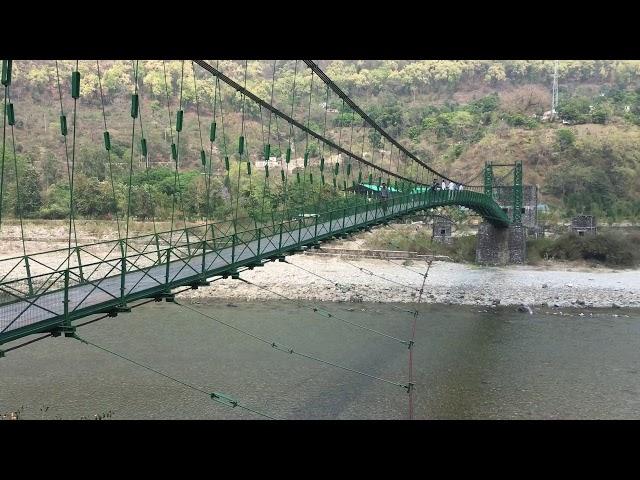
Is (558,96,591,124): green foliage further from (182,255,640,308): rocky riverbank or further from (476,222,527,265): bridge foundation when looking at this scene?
(182,255,640,308): rocky riverbank

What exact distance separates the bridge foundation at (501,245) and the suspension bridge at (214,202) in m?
0.53

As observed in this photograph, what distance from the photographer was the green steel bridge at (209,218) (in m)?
6.30

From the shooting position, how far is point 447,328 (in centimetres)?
1580

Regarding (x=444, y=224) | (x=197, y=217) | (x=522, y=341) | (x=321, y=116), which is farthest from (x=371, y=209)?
(x=321, y=116)

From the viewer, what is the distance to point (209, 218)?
27500 mm

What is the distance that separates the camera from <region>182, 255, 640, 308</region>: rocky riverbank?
63.1ft

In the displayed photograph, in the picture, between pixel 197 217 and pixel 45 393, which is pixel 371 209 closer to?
pixel 45 393

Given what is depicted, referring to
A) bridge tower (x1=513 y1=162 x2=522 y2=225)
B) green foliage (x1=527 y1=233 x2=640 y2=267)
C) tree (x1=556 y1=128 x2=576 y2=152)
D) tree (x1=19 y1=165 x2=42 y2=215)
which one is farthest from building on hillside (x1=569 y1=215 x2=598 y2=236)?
tree (x1=19 y1=165 x2=42 y2=215)

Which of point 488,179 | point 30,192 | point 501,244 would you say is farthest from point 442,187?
point 30,192

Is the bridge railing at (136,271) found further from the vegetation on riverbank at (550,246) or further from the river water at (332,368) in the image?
the vegetation on riverbank at (550,246)

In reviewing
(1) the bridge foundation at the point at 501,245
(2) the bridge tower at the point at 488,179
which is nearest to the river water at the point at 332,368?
(1) the bridge foundation at the point at 501,245

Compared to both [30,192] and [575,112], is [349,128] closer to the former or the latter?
[575,112]

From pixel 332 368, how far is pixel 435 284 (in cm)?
1008

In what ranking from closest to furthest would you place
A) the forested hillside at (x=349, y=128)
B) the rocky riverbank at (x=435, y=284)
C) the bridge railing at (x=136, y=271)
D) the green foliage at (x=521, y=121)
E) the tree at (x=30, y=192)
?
the bridge railing at (x=136, y=271), the rocky riverbank at (x=435, y=284), the tree at (x=30, y=192), the forested hillside at (x=349, y=128), the green foliage at (x=521, y=121)
